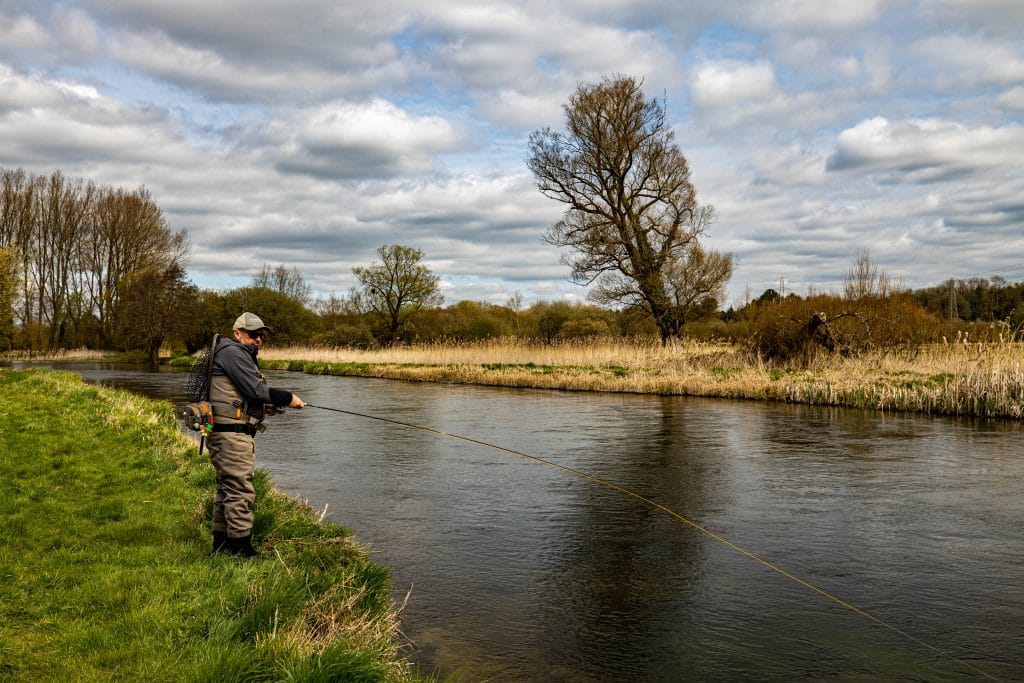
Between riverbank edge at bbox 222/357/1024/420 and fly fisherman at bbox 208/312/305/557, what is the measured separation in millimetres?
15320

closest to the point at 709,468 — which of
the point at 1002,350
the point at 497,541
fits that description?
the point at 497,541

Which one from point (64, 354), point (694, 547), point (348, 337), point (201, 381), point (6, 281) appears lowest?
point (694, 547)

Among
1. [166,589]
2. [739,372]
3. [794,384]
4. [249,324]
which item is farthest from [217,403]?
[739,372]

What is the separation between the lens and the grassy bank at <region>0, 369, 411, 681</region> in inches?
146

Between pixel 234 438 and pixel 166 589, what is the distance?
4.32 feet

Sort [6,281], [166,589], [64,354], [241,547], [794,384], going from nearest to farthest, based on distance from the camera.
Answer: [166,589], [241,547], [794,384], [6,281], [64,354]

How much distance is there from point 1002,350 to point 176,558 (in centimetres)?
1741

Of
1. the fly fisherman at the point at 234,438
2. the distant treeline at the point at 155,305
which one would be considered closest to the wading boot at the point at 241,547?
the fly fisherman at the point at 234,438

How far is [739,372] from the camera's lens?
23.0 meters

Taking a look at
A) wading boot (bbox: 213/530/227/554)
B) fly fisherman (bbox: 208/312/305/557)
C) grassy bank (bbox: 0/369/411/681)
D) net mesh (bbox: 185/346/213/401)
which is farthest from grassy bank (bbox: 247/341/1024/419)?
net mesh (bbox: 185/346/213/401)

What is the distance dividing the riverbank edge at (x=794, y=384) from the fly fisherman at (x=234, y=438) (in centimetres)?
1532

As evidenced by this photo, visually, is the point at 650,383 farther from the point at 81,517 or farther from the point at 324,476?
the point at 81,517

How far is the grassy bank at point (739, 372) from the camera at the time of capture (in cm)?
1641

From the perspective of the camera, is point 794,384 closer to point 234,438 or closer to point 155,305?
point 234,438
